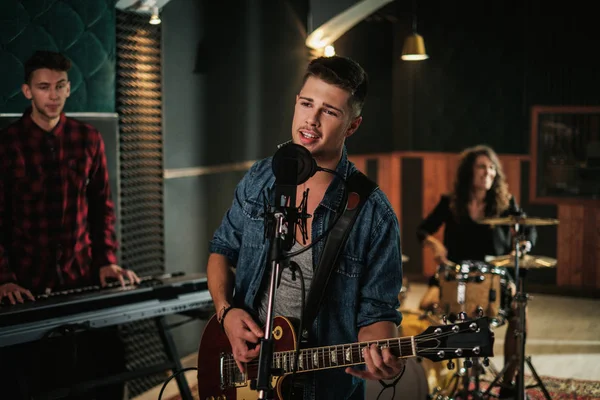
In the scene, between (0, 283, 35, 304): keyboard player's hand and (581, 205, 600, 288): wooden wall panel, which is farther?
(581, 205, 600, 288): wooden wall panel

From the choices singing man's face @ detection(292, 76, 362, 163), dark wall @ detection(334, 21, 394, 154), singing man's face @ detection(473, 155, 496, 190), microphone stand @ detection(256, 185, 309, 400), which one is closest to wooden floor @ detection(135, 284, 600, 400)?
singing man's face @ detection(473, 155, 496, 190)

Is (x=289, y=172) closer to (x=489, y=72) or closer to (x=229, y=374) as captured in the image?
(x=229, y=374)

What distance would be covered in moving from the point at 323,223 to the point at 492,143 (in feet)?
23.5

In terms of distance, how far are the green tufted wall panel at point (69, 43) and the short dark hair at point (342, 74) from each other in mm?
2308

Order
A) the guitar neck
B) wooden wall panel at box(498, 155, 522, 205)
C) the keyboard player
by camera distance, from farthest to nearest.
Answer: wooden wall panel at box(498, 155, 522, 205), the keyboard player, the guitar neck

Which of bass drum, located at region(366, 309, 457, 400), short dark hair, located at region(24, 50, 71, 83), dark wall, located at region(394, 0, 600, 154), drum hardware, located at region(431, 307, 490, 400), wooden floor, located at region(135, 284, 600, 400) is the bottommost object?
wooden floor, located at region(135, 284, 600, 400)

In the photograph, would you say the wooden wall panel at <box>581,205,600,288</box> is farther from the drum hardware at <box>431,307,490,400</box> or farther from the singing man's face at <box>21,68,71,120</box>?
the singing man's face at <box>21,68,71,120</box>

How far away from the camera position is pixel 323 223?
2.54 meters

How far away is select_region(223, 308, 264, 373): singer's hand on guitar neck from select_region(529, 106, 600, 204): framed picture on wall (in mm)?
7252

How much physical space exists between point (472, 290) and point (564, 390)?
1.27 metres

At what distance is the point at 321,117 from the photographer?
2.41 meters

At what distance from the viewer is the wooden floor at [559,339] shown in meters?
6.14

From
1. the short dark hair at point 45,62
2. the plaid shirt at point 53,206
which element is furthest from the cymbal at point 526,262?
the short dark hair at point 45,62

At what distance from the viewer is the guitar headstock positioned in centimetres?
211
